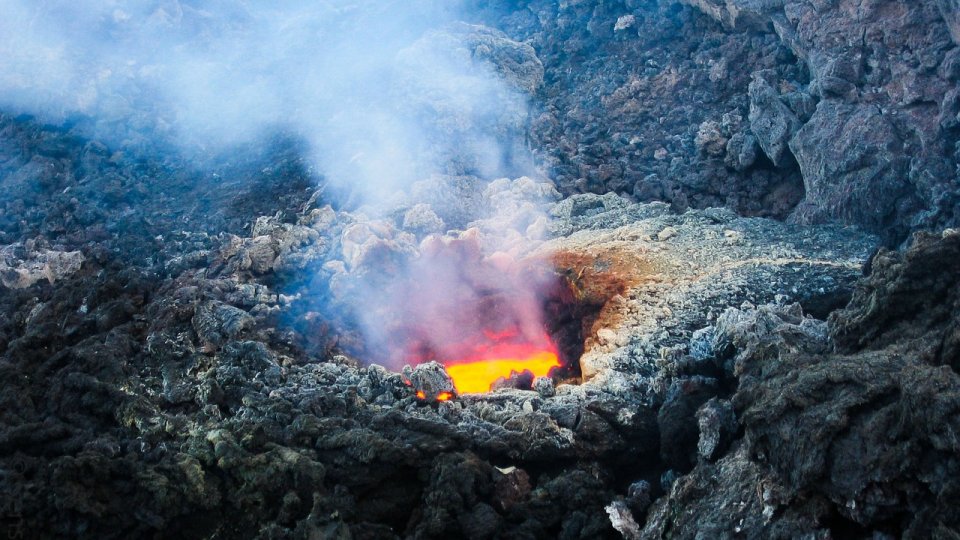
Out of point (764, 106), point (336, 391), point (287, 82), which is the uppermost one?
point (287, 82)

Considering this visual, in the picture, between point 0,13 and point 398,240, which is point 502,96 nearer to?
point 398,240

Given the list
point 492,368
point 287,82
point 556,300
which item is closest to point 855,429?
point 492,368

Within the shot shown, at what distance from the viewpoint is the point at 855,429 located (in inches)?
304

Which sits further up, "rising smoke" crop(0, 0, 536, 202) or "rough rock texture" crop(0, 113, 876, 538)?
"rising smoke" crop(0, 0, 536, 202)

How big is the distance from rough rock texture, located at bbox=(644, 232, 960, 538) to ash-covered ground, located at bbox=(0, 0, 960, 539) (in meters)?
0.03

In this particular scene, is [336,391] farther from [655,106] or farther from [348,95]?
[348,95]

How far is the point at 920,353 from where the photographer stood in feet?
27.8

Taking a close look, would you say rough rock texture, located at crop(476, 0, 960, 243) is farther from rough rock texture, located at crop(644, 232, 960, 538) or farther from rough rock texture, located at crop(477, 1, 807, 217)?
rough rock texture, located at crop(644, 232, 960, 538)

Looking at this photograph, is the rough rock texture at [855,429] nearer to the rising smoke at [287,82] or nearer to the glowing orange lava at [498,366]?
the glowing orange lava at [498,366]

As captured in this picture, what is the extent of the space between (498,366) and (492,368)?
0.54 feet

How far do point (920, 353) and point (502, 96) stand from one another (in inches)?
771

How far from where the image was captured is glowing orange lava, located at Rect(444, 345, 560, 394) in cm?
1597

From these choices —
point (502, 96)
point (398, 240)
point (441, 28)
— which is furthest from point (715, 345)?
point (441, 28)

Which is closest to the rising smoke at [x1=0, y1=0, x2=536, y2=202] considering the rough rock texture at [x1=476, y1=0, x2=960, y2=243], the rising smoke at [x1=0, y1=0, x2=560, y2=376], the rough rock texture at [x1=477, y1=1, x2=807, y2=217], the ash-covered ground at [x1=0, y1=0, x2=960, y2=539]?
the rising smoke at [x1=0, y1=0, x2=560, y2=376]
